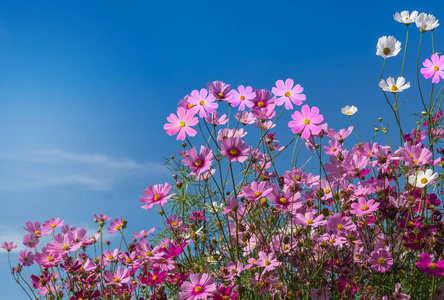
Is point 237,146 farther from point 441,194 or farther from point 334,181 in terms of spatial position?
point 441,194

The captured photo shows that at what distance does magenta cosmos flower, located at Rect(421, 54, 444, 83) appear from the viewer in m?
1.87

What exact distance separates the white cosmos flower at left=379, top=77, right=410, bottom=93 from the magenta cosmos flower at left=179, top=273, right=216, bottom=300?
1.05 meters

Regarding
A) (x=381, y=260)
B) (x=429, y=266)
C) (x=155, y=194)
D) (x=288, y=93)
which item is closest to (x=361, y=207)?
(x=381, y=260)

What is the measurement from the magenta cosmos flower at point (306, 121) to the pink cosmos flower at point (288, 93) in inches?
2.3

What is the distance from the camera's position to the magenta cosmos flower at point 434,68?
1874 millimetres

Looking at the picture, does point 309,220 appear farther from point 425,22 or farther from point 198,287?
point 425,22

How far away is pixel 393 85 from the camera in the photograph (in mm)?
1847

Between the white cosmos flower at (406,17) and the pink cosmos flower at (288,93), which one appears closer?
the pink cosmos flower at (288,93)

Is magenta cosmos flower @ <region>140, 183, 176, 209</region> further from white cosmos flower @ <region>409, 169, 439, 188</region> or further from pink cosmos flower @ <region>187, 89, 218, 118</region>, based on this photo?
white cosmos flower @ <region>409, 169, 439, 188</region>

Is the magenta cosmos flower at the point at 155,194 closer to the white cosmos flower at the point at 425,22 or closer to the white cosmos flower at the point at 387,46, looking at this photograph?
the white cosmos flower at the point at 387,46

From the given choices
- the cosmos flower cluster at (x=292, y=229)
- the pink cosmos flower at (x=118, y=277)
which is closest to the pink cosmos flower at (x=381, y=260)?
the cosmos flower cluster at (x=292, y=229)

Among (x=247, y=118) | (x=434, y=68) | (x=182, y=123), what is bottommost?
(x=182, y=123)

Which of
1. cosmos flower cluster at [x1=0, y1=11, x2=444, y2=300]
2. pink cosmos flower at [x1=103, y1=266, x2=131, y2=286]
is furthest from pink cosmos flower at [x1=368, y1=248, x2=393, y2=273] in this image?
pink cosmos flower at [x1=103, y1=266, x2=131, y2=286]

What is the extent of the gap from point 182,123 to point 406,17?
4.09 ft
